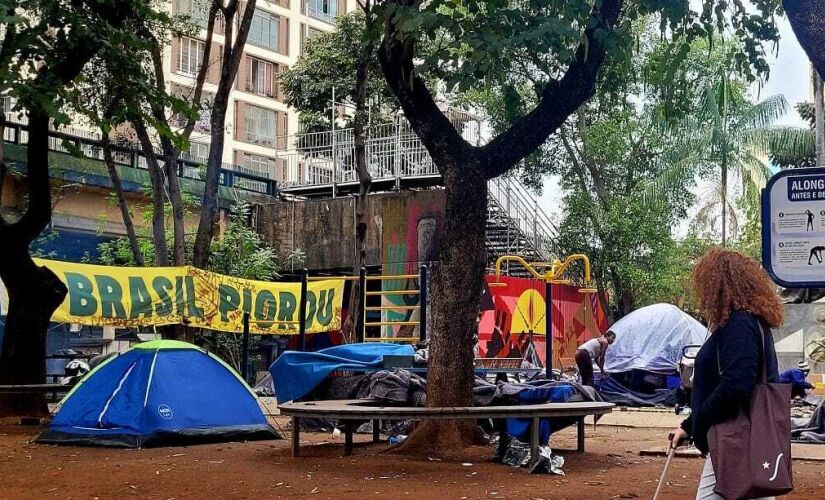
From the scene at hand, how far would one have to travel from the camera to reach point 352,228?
26.0 metres

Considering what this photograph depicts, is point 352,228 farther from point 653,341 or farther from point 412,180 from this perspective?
point 653,341

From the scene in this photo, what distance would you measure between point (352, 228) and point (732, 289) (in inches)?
851

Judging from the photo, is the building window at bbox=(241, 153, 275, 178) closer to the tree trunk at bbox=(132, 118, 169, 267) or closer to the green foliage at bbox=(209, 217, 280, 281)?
the green foliage at bbox=(209, 217, 280, 281)

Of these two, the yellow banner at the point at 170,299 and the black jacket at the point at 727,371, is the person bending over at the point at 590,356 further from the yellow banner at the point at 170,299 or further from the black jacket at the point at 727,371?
the black jacket at the point at 727,371

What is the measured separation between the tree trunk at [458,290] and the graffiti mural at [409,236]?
45.9 feet

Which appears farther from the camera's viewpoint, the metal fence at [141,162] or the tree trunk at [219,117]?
the metal fence at [141,162]

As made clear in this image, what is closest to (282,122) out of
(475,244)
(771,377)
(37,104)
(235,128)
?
(235,128)

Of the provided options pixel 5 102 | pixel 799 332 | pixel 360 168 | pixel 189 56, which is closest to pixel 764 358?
pixel 360 168

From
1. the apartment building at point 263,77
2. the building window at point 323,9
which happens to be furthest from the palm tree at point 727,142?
the building window at point 323,9

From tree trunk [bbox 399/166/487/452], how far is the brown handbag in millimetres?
5332

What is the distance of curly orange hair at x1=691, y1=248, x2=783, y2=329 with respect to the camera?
179 inches

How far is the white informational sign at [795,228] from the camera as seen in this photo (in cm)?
649

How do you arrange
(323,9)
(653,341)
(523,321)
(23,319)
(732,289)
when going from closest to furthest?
(732,289)
(23,319)
(653,341)
(523,321)
(323,9)

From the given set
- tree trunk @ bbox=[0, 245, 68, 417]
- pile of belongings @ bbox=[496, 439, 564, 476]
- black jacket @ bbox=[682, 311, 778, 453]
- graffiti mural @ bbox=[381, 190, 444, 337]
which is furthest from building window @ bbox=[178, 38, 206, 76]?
black jacket @ bbox=[682, 311, 778, 453]
